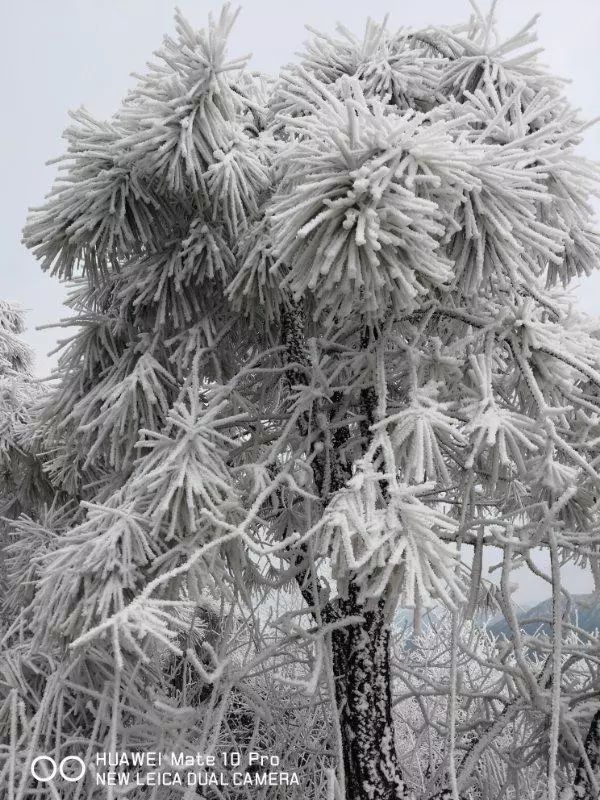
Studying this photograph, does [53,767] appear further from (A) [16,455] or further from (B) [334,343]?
(A) [16,455]

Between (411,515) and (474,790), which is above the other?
(411,515)

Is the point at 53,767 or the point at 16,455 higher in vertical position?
the point at 16,455

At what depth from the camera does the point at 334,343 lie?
3439mm

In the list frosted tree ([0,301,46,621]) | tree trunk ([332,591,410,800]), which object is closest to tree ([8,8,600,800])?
tree trunk ([332,591,410,800])

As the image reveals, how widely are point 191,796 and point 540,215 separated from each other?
8.72 feet

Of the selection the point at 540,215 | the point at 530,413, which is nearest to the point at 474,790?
the point at 530,413

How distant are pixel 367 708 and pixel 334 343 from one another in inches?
67.4

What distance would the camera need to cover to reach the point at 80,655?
3201mm

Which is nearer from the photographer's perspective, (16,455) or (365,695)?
(365,695)

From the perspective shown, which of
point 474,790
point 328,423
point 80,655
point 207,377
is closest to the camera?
point 80,655

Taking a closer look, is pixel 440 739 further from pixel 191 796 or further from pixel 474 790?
pixel 191 796

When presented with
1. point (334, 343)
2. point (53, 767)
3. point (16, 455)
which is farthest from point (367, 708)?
point (16, 455)

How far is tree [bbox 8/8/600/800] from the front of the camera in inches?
94.9

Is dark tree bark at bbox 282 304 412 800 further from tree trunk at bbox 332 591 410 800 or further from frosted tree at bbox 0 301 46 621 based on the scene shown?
frosted tree at bbox 0 301 46 621
